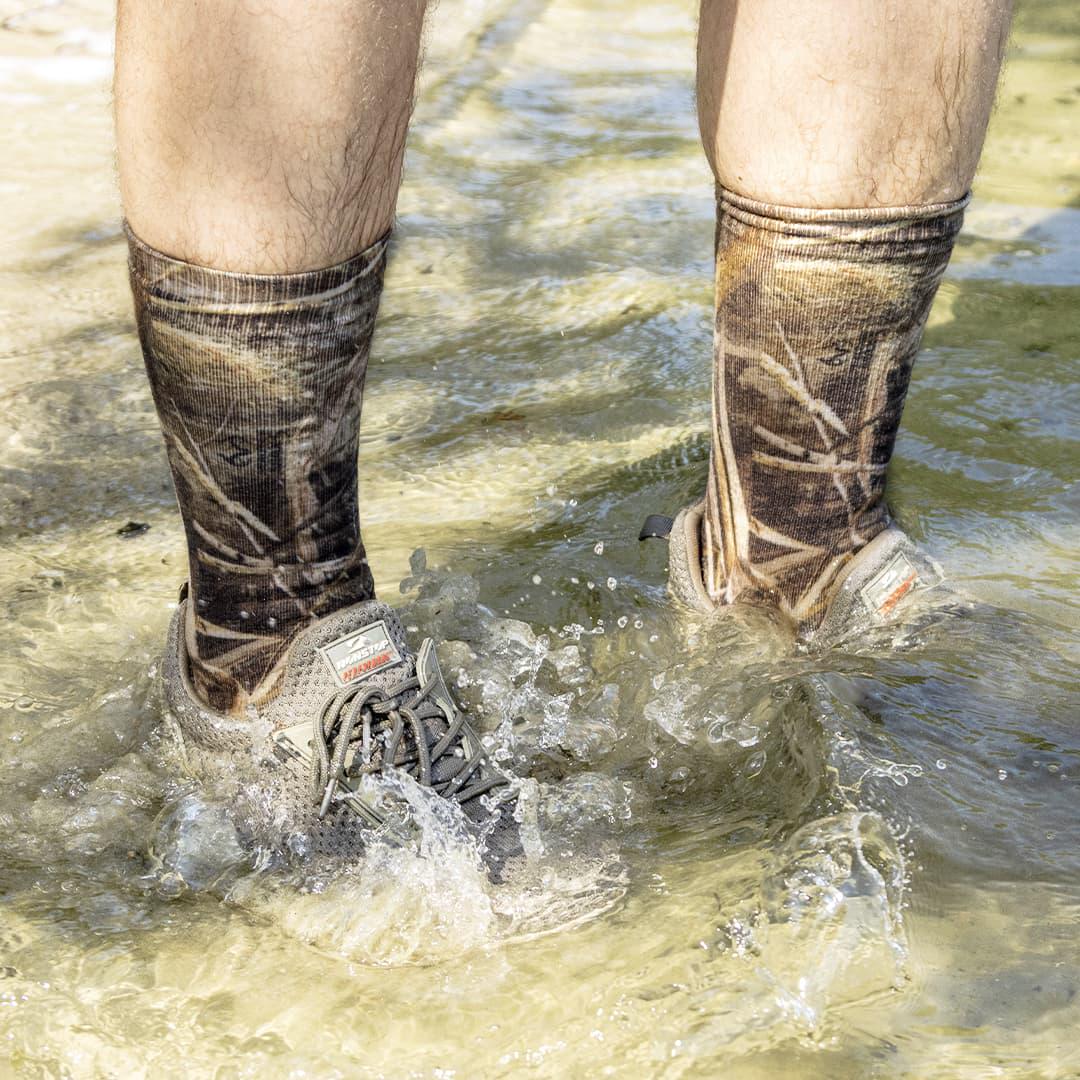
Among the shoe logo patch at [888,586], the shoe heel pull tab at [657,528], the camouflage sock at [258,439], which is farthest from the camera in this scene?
the shoe heel pull tab at [657,528]

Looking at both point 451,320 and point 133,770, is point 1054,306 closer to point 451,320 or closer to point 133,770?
point 451,320

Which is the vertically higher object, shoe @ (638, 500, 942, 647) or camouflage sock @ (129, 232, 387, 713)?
camouflage sock @ (129, 232, 387, 713)

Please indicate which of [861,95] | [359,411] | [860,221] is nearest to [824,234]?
[860,221]

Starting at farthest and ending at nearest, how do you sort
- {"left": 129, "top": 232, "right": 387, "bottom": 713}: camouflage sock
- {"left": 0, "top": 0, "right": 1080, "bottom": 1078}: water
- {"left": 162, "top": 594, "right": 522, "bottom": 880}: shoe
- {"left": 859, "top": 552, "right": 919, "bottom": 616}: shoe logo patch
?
{"left": 859, "top": 552, "right": 919, "bottom": 616}: shoe logo patch → {"left": 162, "top": 594, "right": 522, "bottom": 880}: shoe → {"left": 129, "top": 232, "right": 387, "bottom": 713}: camouflage sock → {"left": 0, "top": 0, "right": 1080, "bottom": 1078}: water

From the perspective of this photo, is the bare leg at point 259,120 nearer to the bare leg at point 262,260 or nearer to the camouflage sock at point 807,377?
the bare leg at point 262,260

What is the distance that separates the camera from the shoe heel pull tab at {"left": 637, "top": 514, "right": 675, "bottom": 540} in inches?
74.3

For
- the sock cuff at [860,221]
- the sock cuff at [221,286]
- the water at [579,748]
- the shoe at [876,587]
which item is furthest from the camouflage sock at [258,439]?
the shoe at [876,587]

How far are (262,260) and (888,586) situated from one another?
2.73ft

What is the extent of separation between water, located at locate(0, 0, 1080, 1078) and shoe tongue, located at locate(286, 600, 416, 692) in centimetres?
16

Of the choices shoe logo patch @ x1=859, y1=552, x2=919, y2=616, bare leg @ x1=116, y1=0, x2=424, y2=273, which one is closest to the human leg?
bare leg @ x1=116, y1=0, x2=424, y2=273

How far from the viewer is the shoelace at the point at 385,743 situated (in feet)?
4.58

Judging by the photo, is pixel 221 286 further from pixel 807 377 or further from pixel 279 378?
pixel 807 377

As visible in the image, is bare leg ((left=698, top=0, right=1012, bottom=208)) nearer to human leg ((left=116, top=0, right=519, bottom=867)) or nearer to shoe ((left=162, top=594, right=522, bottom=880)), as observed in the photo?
human leg ((left=116, top=0, right=519, bottom=867))

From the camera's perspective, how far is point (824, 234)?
1.46m
